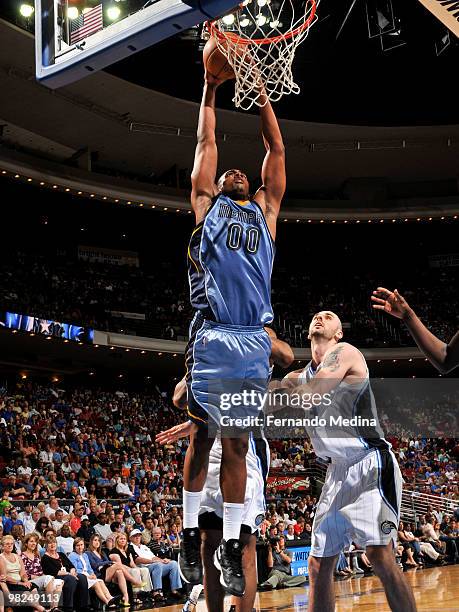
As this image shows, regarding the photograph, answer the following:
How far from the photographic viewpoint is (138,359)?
25.1m

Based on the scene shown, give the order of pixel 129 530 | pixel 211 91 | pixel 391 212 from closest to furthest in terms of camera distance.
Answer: pixel 211 91 → pixel 129 530 → pixel 391 212

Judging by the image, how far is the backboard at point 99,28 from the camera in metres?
3.94

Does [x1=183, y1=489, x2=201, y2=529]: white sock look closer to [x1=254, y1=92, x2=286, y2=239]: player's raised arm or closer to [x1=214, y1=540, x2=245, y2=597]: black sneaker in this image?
[x1=214, y1=540, x2=245, y2=597]: black sneaker

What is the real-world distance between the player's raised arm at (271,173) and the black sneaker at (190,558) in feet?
5.95

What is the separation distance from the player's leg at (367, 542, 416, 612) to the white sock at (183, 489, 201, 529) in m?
1.15

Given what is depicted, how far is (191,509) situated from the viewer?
13.6 ft

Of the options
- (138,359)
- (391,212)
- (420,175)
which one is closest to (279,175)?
(138,359)

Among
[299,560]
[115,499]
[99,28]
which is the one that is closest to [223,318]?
[99,28]

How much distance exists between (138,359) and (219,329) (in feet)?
69.8

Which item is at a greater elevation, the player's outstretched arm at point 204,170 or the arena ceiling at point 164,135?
the arena ceiling at point 164,135

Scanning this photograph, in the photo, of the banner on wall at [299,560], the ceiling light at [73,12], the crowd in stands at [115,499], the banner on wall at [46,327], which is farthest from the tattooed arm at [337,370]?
the banner on wall at [46,327]

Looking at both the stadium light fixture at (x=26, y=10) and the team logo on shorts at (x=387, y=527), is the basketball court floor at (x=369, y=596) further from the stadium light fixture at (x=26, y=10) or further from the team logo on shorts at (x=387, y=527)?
the stadium light fixture at (x=26, y=10)

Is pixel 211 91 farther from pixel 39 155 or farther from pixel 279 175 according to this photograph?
pixel 39 155

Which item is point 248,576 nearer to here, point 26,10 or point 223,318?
point 223,318
